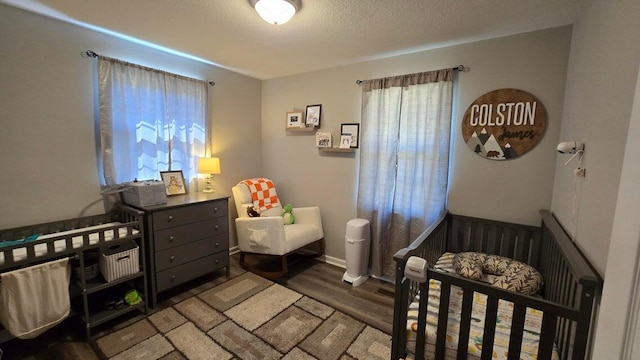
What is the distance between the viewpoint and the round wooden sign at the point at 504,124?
205cm

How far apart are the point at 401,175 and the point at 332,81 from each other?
134 cm

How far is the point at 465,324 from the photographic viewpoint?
1.26 metres

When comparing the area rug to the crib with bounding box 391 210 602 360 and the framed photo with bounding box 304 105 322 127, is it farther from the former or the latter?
the framed photo with bounding box 304 105 322 127

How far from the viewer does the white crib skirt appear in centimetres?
154

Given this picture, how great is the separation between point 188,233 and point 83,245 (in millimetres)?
748

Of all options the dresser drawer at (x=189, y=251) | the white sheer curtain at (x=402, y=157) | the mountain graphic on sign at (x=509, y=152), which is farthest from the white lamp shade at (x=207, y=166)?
the mountain graphic on sign at (x=509, y=152)

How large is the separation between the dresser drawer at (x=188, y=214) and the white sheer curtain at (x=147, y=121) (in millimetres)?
570

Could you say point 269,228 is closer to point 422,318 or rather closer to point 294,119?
point 294,119

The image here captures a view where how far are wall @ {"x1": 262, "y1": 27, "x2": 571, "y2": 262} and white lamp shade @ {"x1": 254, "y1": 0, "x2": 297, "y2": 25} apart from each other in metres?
1.35

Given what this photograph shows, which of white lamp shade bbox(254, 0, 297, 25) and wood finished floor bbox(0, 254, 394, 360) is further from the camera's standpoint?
wood finished floor bbox(0, 254, 394, 360)

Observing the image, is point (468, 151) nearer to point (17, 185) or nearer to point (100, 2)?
point (100, 2)

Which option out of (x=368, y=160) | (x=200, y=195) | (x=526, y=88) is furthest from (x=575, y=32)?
(x=200, y=195)

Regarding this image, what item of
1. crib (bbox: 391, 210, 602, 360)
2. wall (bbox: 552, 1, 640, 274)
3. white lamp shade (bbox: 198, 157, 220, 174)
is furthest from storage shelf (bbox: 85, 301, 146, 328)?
wall (bbox: 552, 1, 640, 274)

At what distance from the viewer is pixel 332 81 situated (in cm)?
308
